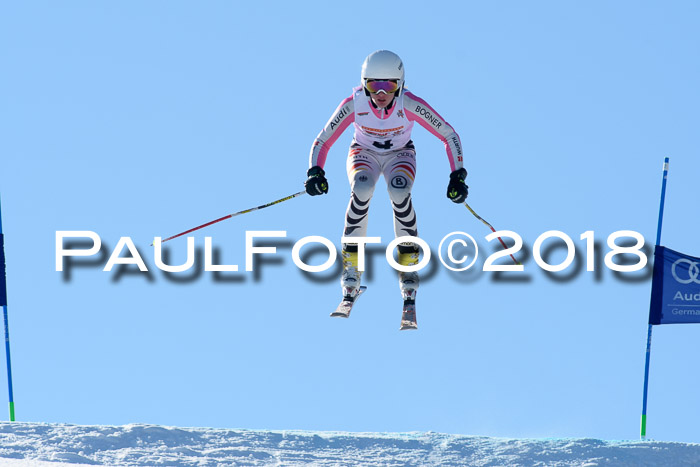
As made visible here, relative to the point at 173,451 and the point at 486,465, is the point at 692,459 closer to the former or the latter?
the point at 486,465

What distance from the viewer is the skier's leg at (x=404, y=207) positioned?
17.7m

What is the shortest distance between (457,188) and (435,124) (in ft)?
2.64

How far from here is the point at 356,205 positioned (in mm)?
17781

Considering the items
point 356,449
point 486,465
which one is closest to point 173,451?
point 356,449

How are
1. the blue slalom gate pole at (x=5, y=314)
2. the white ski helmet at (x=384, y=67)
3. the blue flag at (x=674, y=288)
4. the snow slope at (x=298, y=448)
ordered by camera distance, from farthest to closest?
the blue flag at (x=674, y=288) → the blue slalom gate pole at (x=5, y=314) → the white ski helmet at (x=384, y=67) → the snow slope at (x=298, y=448)

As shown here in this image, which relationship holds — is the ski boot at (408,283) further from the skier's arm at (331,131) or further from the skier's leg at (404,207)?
the skier's arm at (331,131)

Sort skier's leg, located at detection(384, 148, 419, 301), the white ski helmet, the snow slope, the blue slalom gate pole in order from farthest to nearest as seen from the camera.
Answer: the blue slalom gate pole
skier's leg, located at detection(384, 148, 419, 301)
the white ski helmet
the snow slope

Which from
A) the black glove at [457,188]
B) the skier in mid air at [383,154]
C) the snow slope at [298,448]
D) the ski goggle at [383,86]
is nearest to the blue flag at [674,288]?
the snow slope at [298,448]

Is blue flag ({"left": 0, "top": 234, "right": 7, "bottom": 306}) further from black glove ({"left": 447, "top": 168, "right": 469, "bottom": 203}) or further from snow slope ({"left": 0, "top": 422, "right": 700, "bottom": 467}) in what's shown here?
black glove ({"left": 447, "top": 168, "right": 469, "bottom": 203})

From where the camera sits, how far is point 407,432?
18.7 metres

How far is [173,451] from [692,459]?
5.95m

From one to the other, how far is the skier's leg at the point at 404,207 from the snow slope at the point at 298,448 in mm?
1805

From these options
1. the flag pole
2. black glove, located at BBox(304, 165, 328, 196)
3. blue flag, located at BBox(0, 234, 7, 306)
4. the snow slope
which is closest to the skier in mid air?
black glove, located at BBox(304, 165, 328, 196)

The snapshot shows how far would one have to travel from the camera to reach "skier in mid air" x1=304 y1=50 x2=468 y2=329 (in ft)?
57.9
